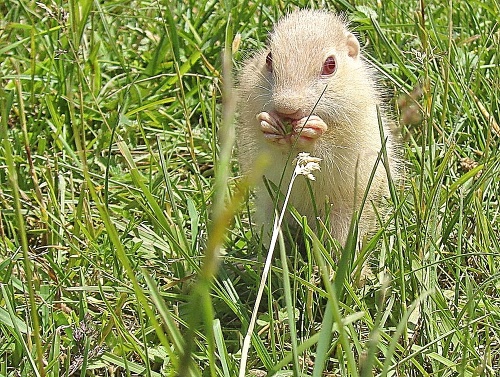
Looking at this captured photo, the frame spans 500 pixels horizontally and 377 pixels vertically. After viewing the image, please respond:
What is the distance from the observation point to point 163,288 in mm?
3328

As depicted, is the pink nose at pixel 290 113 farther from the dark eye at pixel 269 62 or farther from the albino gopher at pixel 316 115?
the dark eye at pixel 269 62

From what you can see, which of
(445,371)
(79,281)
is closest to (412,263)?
(445,371)

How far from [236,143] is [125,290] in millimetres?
1252

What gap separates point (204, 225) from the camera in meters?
3.86

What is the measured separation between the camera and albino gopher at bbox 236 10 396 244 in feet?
11.4

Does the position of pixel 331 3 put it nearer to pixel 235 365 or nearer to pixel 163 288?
pixel 163 288

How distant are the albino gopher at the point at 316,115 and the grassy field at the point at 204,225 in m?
0.17

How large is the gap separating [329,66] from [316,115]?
0.93ft

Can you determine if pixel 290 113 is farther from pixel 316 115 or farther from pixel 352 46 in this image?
pixel 352 46

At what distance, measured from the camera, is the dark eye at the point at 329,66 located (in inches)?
145

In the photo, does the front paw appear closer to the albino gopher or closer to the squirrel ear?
the albino gopher

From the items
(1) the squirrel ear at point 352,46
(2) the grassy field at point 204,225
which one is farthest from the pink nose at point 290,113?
(1) the squirrel ear at point 352,46

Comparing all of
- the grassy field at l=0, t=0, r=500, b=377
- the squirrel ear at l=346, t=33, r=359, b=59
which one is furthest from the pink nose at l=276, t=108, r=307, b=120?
the squirrel ear at l=346, t=33, r=359, b=59

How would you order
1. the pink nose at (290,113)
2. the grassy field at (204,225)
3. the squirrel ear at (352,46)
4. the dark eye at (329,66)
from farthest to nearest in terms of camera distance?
the squirrel ear at (352,46) → the dark eye at (329,66) → the pink nose at (290,113) → the grassy field at (204,225)
